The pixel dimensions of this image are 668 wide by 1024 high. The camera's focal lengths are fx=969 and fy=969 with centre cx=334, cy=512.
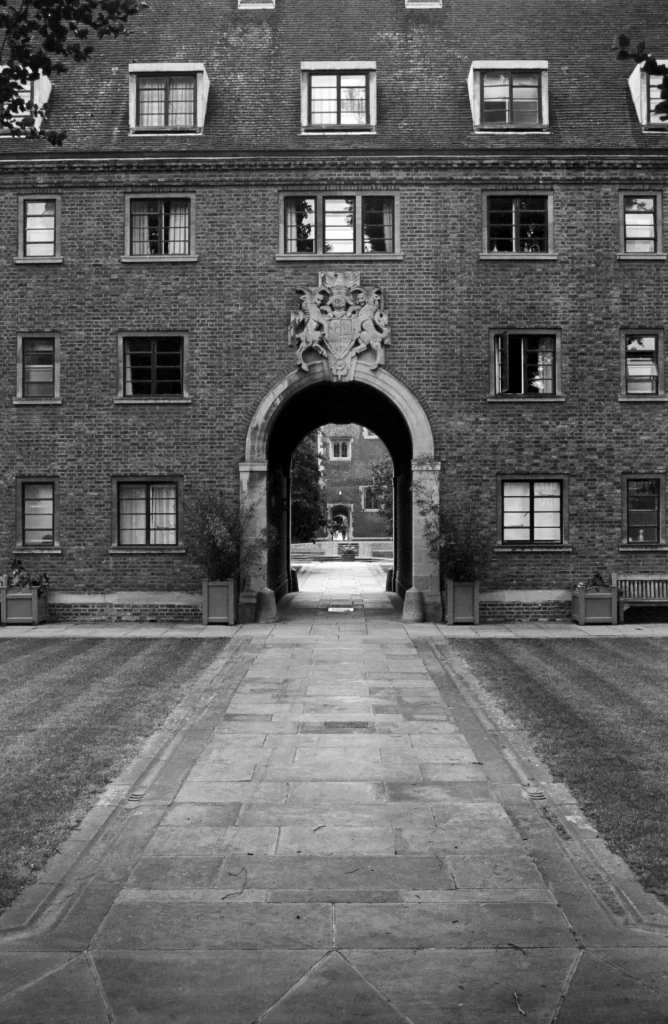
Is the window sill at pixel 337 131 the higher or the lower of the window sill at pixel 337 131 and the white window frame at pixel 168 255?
the higher

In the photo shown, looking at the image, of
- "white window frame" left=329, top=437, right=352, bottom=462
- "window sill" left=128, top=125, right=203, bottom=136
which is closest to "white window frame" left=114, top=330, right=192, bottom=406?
"window sill" left=128, top=125, right=203, bottom=136

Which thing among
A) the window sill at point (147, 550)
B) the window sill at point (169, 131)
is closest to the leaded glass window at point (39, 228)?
the window sill at point (169, 131)

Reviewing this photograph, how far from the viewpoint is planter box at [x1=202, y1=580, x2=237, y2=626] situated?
70.9 feet

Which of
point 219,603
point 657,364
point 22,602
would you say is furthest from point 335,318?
point 22,602

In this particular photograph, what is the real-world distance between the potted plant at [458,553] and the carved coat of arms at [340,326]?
11.6ft

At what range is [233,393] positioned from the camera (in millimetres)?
22531

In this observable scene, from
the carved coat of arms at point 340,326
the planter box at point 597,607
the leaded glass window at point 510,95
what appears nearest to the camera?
the planter box at point 597,607

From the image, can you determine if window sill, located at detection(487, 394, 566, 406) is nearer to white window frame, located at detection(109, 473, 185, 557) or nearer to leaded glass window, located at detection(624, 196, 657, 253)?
leaded glass window, located at detection(624, 196, 657, 253)

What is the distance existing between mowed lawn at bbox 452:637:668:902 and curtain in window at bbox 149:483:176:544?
7785 mm

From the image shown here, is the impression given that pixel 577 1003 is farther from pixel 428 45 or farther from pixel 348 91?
pixel 428 45

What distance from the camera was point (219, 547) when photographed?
21.3 m

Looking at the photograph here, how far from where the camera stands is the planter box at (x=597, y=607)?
21.5 m

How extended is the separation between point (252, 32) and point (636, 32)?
994cm

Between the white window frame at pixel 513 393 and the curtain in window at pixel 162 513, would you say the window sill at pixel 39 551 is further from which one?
the white window frame at pixel 513 393
